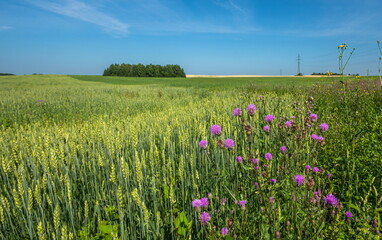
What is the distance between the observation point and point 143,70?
7562 centimetres

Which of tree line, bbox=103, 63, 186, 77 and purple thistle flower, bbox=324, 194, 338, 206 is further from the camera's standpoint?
tree line, bbox=103, 63, 186, 77

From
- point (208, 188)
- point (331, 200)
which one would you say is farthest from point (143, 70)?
point (331, 200)

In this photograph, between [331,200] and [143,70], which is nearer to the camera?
[331,200]

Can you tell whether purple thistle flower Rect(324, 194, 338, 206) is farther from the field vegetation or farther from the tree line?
the tree line

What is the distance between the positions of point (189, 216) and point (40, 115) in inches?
296

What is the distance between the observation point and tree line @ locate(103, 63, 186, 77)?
7475 cm

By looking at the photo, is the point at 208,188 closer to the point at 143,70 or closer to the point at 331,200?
the point at 331,200

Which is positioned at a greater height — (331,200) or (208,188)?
(331,200)

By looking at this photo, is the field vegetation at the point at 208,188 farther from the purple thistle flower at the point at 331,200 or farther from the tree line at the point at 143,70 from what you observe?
the tree line at the point at 143,70

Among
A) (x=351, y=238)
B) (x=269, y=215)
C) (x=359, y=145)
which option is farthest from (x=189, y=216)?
(x=359, y=145)

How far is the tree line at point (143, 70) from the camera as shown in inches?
2943

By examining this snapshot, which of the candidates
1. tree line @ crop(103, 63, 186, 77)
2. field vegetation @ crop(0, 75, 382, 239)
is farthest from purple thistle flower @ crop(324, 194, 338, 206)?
tree line @ crop(103, 63, 186, 77)

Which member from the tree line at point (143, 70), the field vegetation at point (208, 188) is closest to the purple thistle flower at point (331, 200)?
the field vegetation at point (208, 188)

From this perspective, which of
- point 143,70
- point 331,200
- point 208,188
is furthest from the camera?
point 143,70
